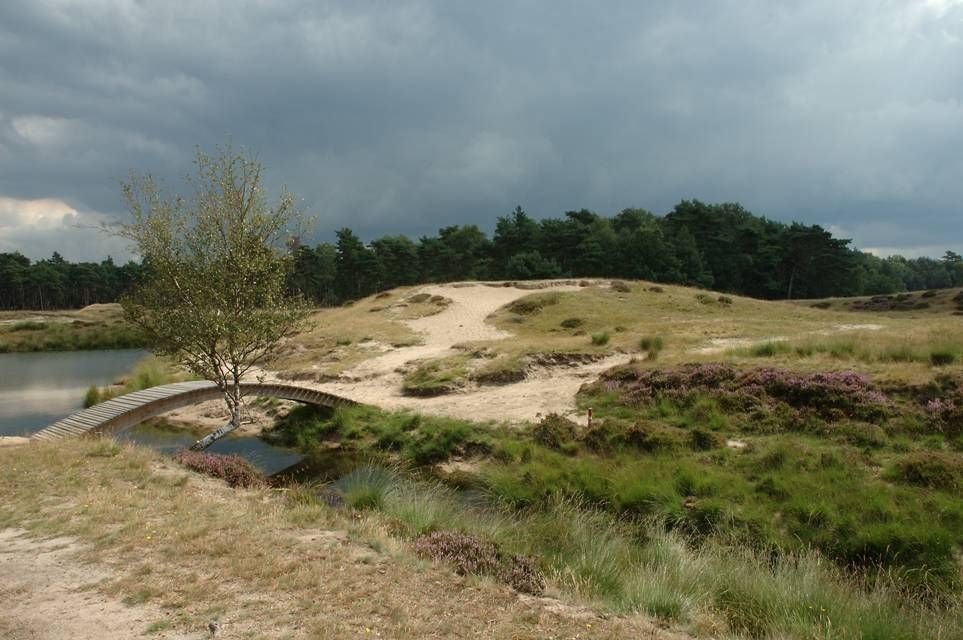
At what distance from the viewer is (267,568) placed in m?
6.79

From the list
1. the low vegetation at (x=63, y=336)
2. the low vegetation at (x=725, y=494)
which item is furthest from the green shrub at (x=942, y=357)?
the low vegetation at (x=63, y=336)

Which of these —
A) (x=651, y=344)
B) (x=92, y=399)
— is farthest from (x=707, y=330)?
(x=92, y=399)

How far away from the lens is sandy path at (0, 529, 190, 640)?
5422mm

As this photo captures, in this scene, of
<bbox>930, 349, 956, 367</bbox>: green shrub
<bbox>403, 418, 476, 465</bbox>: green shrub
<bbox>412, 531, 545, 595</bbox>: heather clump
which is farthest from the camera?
<bbox>403, 418, 476, 465</bbox>: green shrub

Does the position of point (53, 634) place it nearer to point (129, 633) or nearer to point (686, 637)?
point (129, 633)

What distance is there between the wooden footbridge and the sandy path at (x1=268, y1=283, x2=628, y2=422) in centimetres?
433

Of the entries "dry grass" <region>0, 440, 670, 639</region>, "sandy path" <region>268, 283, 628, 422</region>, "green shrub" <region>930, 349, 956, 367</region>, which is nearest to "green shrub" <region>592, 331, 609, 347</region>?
"sandy path" <region>268, 283, 628, 422</region>

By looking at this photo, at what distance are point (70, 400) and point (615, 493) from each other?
27.4 metres

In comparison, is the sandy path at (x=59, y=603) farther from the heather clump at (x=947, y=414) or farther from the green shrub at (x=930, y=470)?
the heather clump at (x=947, y=414)

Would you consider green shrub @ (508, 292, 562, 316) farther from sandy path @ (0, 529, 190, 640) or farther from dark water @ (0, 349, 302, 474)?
sandy path @ (0, 529, 190, 640)

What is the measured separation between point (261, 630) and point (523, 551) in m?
3.74

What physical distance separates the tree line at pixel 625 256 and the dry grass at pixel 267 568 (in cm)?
5940

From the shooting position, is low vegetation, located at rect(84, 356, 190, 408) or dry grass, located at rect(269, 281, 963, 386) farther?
low vegetation, located at rect(84, 356, 190, 408)

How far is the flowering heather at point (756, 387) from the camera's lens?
14.7 m
